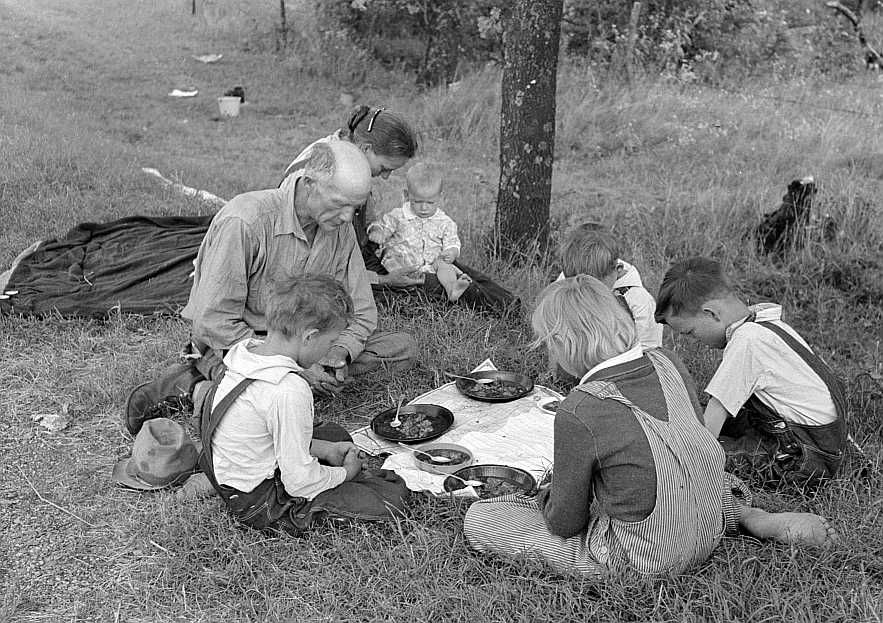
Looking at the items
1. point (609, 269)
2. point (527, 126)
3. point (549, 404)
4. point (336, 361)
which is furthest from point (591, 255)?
point (527, 126)

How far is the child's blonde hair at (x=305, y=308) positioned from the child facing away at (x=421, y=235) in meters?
2.24

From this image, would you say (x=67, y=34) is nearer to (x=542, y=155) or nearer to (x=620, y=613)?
(x=542, y=155)

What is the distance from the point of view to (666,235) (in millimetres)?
6480

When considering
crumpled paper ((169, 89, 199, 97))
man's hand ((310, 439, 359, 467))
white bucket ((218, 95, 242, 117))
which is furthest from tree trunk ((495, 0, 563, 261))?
crumpled paper ((169, 89, 199, 97))

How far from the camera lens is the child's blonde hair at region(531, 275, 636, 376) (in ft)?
8.77

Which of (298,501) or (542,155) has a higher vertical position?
(542,155)

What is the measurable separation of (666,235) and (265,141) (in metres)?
6.05

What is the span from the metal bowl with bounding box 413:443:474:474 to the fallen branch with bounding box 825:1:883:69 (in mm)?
12240

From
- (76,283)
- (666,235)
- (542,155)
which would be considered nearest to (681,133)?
(666,235)

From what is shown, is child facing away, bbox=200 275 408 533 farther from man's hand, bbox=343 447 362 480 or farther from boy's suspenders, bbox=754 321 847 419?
boy's suspenders, bbox=754 321 847 419

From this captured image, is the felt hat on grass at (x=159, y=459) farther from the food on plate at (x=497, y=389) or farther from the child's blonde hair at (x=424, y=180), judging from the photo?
the child's blonde hair at (x=424, y=180)

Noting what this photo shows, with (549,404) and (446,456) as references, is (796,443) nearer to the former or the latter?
(549,404)

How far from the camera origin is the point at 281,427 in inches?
116

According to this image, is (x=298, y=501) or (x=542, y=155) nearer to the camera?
(x=298, y=501)
